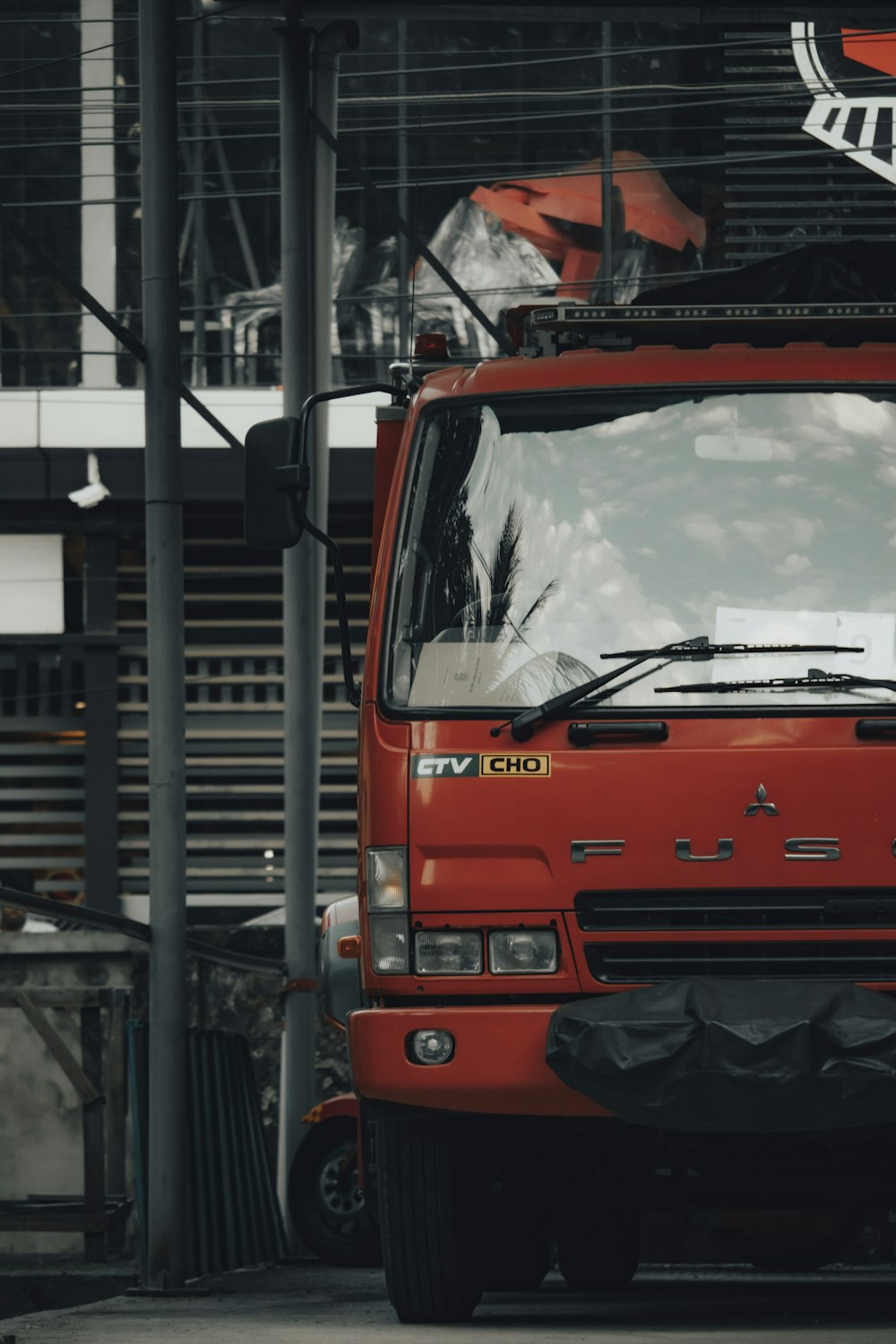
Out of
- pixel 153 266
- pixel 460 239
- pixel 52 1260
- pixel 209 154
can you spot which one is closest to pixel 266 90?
pixel 209 154

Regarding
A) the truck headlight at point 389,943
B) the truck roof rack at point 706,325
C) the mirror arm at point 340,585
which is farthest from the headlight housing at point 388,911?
the truck roof rack at point 706,325

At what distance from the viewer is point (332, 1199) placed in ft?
39.9

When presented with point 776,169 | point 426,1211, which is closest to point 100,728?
point 776,169

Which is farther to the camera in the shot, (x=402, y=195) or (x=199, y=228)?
(x=402, y=195)

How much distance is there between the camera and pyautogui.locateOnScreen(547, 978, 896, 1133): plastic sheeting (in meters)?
6.71

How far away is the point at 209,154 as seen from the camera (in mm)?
18844

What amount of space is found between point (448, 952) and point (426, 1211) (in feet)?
3.01

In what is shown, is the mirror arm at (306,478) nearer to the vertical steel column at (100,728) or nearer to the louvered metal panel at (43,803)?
the vertical steel column at (100,728)

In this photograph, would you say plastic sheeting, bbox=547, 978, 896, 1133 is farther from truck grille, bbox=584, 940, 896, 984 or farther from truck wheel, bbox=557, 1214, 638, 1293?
truck wheel, bbox=557, 1214, 638, 1293

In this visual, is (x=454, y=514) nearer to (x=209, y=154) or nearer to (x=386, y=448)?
(x=386, y=448)

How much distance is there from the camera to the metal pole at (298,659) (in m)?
13.7

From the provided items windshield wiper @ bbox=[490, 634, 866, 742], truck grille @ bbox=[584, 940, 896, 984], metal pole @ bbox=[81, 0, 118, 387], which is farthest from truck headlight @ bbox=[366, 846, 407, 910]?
metal pole @ bbox=[81, 0, 118, 387]

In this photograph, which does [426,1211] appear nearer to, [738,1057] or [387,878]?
[387,878]

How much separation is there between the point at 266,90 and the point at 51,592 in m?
4.27
